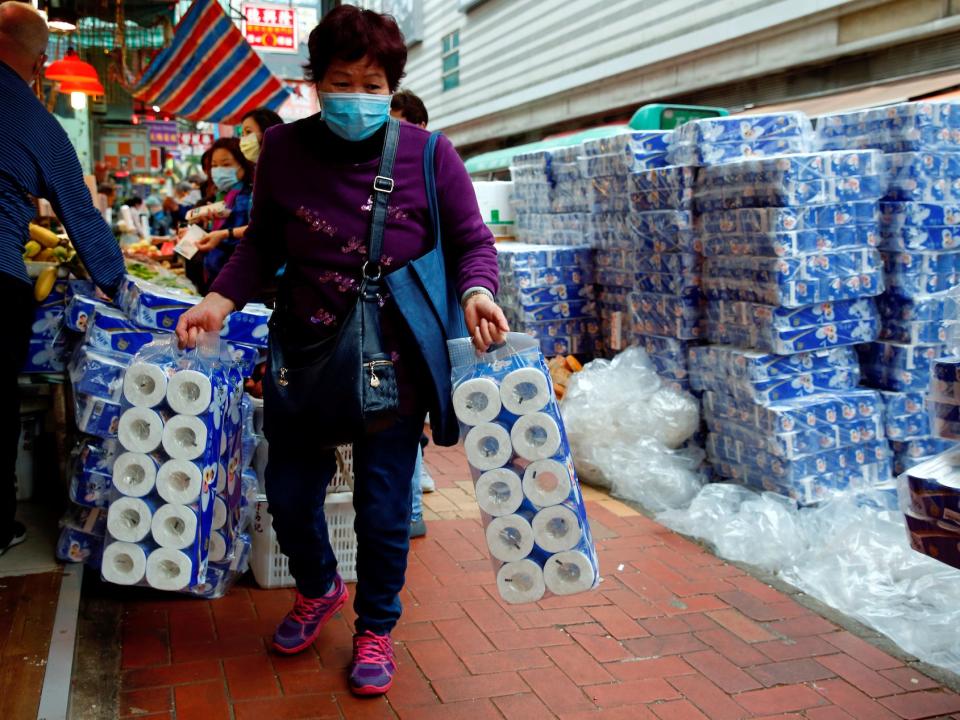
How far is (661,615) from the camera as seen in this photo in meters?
3.57

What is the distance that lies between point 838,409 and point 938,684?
1785 millimetres

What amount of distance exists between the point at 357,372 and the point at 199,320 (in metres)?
0.57

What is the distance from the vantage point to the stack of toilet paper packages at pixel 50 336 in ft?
13.1

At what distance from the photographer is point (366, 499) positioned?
9.26 ft

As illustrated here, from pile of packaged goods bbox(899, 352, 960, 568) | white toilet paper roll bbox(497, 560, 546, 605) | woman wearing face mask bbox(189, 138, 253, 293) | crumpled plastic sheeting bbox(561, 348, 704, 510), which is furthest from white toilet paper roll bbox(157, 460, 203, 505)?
crumpled plastic sheeting bbox(561, 348, 704, 510)

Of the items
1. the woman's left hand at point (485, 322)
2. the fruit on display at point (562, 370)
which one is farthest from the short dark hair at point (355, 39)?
the fruit on display at point (562, 370)

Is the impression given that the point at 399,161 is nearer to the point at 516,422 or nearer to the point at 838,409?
the point at 516,422

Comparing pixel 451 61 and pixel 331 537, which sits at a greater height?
pixel 451 61

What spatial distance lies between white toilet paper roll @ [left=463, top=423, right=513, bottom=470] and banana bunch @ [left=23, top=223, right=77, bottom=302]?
2.22m

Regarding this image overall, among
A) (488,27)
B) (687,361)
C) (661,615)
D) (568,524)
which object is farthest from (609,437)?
(488,27)

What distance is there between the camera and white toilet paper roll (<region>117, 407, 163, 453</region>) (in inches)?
115

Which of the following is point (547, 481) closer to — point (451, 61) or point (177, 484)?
point (177, 484)

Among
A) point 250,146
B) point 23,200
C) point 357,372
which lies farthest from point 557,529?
point 250,146

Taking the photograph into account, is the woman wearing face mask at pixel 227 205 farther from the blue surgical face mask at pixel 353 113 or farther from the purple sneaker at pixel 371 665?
the purple sneaker at pixel 371 665
